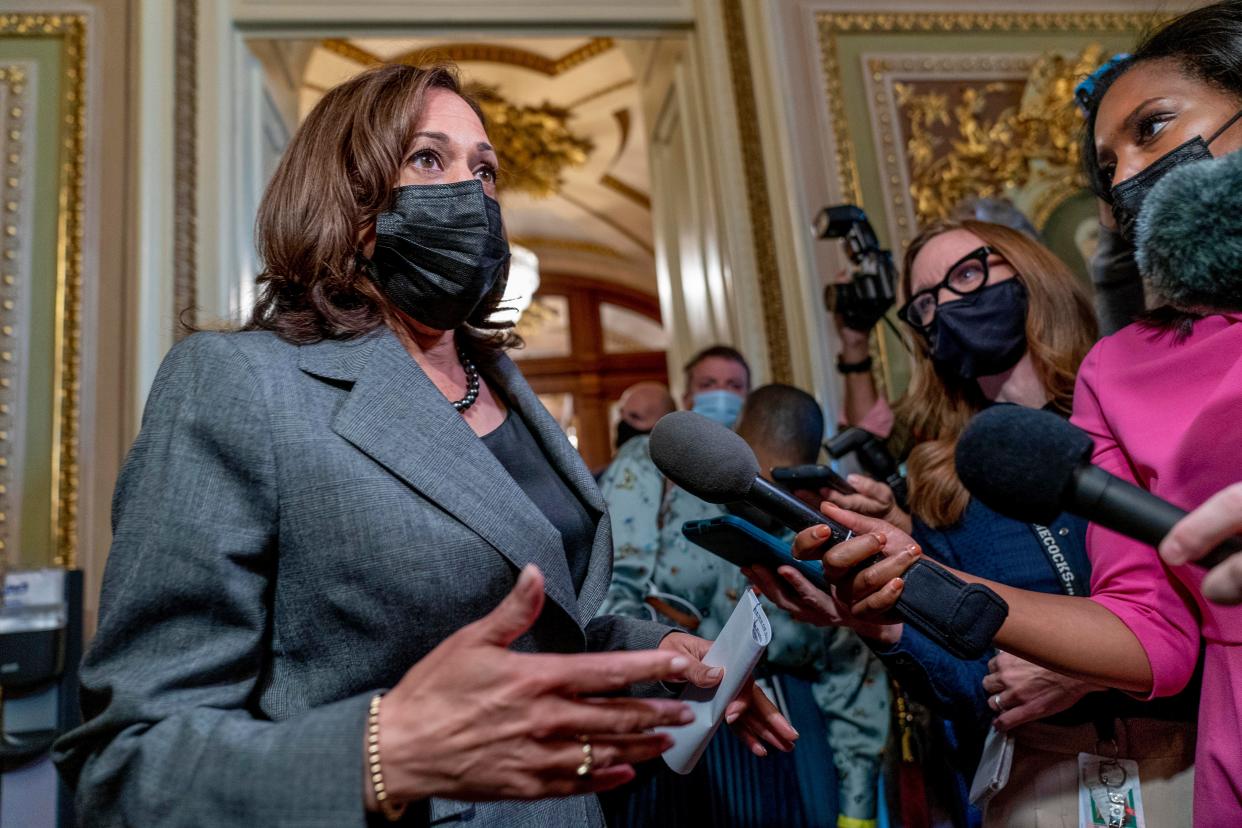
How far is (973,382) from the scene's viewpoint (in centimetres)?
210

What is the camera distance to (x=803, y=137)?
3.63 metres

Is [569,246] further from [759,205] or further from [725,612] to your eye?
[725,612]

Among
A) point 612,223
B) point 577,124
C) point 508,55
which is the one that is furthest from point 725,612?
point 612,223

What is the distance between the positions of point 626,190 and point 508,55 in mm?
2477

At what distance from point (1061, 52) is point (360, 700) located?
399 cm

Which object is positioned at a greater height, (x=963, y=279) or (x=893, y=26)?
(x=893, y=26)

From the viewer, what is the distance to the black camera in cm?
275

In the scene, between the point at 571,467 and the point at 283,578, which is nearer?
the point at 283,578

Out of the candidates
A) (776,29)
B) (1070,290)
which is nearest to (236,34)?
(776,29)

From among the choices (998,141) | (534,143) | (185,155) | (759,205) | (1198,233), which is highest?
(534,143)

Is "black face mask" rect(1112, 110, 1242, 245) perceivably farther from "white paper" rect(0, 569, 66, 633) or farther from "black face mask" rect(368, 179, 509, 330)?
"white paper" rect(0, 569, 66, 633)

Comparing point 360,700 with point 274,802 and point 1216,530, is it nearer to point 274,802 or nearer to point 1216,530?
point 274,802

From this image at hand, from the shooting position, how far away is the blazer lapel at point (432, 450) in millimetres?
1066

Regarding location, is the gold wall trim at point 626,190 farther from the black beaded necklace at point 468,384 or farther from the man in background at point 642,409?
the black beaded necklace at point 468,384
